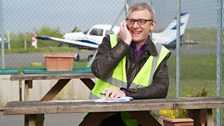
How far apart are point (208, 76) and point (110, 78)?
13.1 meters

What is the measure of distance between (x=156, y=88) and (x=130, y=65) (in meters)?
0.26

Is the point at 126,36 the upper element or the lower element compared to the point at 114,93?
upper

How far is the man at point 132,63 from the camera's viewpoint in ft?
11.8

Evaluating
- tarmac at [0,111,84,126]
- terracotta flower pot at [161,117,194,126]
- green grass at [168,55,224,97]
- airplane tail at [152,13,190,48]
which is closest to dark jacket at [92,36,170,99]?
terracotta flower pot at [161,117,194,126]

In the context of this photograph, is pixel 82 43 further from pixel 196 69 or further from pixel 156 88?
pixel 156 88

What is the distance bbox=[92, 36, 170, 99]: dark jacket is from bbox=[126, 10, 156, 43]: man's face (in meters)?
0.09

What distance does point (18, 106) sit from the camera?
3.51 m

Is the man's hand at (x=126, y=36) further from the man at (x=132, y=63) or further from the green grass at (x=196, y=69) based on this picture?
the green grass at (x=196, y=69)

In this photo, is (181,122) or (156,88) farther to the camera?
(181,122)

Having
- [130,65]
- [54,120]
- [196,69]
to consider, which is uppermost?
[130,65]

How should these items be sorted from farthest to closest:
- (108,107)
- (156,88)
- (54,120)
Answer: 1. (54,120)
2. (156,88)
3. (108,107)

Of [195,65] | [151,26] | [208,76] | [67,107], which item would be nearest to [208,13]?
[151,26]

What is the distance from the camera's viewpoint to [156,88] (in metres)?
3.72

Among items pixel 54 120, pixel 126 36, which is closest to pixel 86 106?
pixel 126 36
